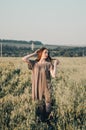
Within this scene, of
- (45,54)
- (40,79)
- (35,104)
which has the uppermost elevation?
(45,54)

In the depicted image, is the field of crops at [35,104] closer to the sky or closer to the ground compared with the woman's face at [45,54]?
closer to the ground

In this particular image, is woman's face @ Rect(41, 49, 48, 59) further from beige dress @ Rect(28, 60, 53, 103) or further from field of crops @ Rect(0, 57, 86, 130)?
field of crops @ Rect(0, 57, 86, 130)

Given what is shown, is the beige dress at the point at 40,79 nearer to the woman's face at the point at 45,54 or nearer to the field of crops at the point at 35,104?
the woman's face at the point at 45,54

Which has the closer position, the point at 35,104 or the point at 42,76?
the point at 35,104

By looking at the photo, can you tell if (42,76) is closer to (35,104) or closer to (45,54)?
(45,54)

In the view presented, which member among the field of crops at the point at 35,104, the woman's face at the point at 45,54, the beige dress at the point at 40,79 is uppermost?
the woman's face at the point at 45,54

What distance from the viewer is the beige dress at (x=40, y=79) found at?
7500 mm

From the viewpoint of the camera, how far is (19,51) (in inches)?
898

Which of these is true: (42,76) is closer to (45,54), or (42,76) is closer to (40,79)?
(40,79)

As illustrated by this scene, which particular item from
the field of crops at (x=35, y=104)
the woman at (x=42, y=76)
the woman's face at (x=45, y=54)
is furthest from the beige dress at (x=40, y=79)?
the field of crops at (x=35, y=104)

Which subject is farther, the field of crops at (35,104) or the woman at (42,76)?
the woman at (42,76)

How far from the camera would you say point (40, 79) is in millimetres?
7527

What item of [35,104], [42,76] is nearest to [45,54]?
[42,76]

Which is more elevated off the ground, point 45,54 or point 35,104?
point 45,54
